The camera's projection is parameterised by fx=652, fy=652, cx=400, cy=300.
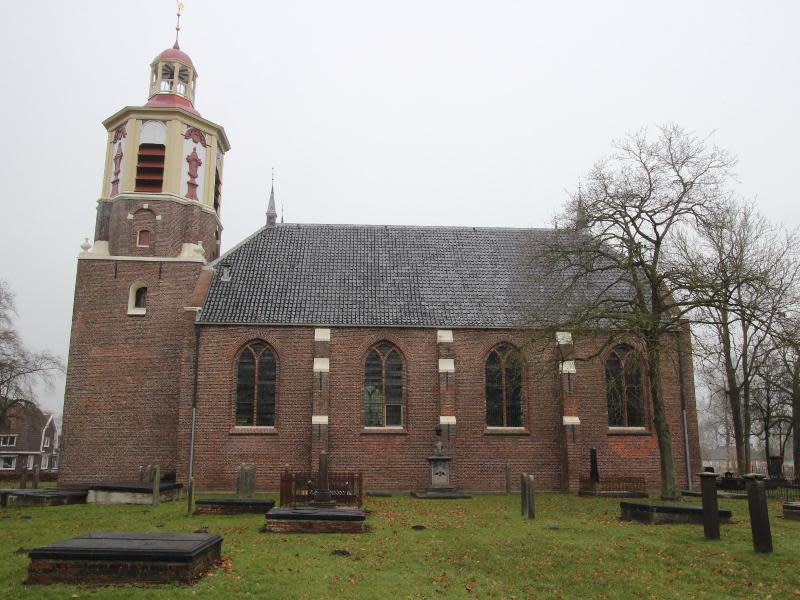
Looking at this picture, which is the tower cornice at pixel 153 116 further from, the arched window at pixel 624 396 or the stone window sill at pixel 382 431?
the arched window at pixel 624 396

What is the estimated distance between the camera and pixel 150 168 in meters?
27.7

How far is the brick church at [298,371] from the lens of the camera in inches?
974

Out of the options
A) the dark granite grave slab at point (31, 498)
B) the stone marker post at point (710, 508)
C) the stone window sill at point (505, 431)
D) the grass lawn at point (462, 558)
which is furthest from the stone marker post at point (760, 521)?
the dark granite grave slab at point (31, 498)

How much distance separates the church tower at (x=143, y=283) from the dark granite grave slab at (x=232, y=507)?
7.65m

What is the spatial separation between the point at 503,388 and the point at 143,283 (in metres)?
15.2

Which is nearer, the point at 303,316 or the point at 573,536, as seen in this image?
the point at 573,536

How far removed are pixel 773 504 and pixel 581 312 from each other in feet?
27.3

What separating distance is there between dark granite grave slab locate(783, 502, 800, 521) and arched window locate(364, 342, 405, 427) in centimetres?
1314

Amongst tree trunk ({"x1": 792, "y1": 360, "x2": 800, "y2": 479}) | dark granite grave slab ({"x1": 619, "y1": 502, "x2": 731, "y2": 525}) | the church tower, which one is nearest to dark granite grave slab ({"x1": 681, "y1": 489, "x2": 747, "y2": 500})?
dark granite grave slab ({"x1": 619, "y1": 502, "x2": 731, "y2": 525})

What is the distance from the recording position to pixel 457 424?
2531cm

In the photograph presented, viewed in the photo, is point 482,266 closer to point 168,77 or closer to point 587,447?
point 587,447

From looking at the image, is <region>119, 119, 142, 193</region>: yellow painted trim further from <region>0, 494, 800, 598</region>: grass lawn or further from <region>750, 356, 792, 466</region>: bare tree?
<region>750, 356, 792, 466</region>: bare tree

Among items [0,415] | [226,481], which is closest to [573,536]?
[226,481]

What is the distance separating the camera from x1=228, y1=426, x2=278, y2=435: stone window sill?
24.7 metres
